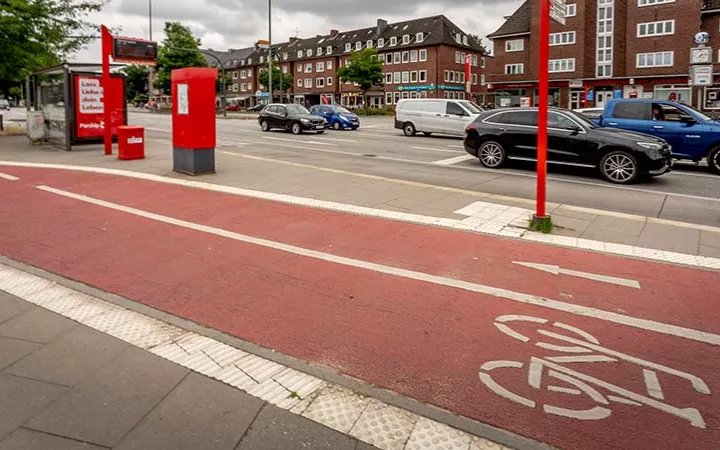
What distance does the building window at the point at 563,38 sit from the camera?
55.2 meters

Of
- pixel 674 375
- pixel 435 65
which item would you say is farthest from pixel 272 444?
pixel 435 65

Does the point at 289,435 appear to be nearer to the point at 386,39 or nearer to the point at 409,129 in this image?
the point at 409,129

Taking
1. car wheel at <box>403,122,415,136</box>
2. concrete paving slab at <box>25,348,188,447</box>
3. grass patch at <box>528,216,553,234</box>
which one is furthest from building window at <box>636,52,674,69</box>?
concrete paving slab at <box>25,348,188,447</box>

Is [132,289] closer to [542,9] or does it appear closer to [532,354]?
[532,354]

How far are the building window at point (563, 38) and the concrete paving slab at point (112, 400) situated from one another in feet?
191

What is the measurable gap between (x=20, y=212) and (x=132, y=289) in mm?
4605

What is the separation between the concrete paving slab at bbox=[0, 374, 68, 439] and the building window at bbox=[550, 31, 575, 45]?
5862 cm

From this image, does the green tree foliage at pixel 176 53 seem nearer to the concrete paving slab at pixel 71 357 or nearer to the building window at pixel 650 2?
the building window at pixel 650 2

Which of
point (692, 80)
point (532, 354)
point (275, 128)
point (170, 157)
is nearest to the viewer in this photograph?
point (532, 354)

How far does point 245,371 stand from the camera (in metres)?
4.00

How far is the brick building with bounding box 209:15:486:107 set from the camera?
76.1 metres

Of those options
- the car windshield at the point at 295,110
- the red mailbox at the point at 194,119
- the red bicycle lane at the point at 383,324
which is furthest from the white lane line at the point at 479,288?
the car windshield at the point at 295,110

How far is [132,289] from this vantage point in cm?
571

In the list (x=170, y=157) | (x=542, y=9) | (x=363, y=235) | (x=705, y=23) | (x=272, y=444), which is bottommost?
(x=272, y=444)
